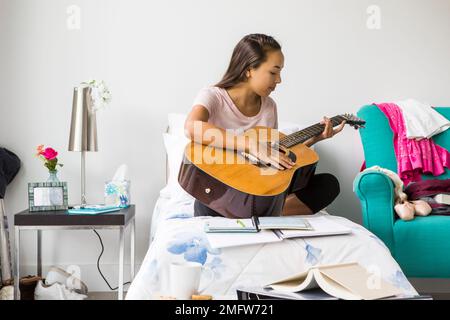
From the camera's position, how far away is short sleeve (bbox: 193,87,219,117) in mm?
2070

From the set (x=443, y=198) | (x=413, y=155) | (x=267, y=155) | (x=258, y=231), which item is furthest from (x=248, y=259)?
(x=413, y=155)

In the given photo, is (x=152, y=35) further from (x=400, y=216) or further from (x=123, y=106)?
(x=400, y=216)

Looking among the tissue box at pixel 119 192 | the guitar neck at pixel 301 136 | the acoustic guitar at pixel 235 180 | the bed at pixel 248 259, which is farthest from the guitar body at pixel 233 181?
the tissue box at pixel 119 192

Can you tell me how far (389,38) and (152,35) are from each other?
1.32 meters

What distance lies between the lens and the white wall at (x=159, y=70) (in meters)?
2.85

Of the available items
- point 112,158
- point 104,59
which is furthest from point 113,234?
point 104,59

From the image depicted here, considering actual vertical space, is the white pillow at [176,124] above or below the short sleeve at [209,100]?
below

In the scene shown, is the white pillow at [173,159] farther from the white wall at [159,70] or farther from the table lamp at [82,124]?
the table lamp at [82,124]

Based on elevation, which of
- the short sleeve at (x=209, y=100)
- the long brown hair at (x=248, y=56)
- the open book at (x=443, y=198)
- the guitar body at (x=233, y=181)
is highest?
the long brown hair at (x=248, y=56)

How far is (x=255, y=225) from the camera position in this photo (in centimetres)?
159

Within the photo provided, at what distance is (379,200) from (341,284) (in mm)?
1368

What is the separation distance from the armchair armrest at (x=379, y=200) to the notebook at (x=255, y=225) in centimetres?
72

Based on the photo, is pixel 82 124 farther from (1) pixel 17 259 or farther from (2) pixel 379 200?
(2) pixel 379 200

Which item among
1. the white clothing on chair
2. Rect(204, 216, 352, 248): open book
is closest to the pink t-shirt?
Rect(204, 216, 352, 248): open book
